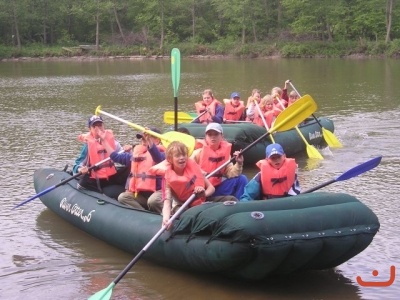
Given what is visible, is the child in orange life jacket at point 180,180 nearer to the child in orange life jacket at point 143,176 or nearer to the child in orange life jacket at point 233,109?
the child in orange life jacket at point 143,176

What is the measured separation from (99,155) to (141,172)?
2.82ft

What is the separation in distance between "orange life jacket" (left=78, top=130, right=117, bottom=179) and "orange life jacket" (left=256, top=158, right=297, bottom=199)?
1.94 meters

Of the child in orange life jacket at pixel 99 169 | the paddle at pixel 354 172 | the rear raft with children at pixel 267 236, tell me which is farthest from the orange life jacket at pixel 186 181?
the child in orange life jacket at pixel 99 169

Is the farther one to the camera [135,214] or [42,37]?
[42,37]

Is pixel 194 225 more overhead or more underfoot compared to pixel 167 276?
more overhead

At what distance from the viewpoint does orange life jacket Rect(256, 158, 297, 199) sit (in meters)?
5.77

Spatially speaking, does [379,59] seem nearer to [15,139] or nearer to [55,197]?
[15,139]

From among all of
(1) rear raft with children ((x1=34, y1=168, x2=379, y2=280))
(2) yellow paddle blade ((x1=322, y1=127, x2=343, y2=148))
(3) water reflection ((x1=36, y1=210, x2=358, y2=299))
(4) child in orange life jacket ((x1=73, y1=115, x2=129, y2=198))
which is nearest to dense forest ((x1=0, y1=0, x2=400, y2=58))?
(2) yellow paddle blade ((x1=322, y1=127, x2=343, y2=148))

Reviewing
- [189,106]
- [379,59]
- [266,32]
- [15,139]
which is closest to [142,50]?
[266,32]

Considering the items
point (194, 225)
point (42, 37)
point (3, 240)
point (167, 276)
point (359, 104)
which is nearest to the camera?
point (194, 225)

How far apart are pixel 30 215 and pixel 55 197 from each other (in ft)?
1.89

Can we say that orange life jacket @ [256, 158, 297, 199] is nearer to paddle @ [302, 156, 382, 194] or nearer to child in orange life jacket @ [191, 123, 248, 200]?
paddle @ [302, 156, 382, 194]

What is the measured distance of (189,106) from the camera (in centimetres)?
1753

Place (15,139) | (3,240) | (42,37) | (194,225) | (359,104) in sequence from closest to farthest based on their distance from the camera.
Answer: (194,225), (3,240), (15,139), (359,104), (42,37)
